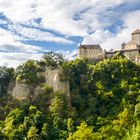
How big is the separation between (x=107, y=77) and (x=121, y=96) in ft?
31.2

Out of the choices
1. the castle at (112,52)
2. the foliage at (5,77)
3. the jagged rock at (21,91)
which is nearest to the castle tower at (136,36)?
the castle at (112,52)

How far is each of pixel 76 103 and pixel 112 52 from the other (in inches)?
1345

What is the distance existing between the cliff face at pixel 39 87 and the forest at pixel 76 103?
113 cm

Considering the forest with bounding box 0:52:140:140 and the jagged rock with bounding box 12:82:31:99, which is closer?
the forest with bounding box 0:52:140:140

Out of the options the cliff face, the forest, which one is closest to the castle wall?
the forest

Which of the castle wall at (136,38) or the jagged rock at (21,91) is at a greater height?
the castle wall at (136,38)

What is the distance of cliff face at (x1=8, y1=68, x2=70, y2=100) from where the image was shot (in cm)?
11200

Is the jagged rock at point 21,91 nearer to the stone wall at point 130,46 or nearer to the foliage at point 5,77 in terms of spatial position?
the foliage at point 5,77

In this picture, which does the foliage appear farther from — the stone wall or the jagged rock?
the stone wall

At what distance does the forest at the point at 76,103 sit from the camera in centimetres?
9519

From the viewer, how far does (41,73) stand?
116m

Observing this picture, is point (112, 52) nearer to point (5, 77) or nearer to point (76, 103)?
point (76, 103)

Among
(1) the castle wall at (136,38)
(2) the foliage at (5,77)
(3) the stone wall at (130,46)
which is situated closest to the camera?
(2) the foliage at (5,77)

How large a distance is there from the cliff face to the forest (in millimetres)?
1126
